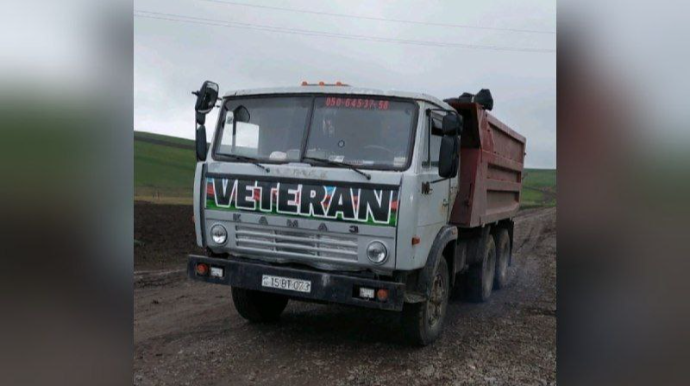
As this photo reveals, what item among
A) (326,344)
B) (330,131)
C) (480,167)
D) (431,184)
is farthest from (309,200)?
(480,167)

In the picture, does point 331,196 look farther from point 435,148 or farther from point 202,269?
point 202,269

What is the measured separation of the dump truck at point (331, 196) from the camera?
4375mm

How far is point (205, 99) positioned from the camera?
4992 mm

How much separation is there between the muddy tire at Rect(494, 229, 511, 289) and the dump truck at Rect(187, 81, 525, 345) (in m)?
3.14

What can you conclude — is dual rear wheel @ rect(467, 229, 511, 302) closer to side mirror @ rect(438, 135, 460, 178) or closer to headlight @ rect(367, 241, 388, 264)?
side mirror @ rect(438, 135, 460, 178)

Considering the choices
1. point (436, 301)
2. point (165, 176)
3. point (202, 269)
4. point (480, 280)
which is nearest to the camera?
point (202, 269)

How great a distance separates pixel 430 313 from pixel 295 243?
1568 mm

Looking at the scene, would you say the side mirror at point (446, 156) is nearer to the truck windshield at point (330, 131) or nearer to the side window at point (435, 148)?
the side window at point (435, 148)

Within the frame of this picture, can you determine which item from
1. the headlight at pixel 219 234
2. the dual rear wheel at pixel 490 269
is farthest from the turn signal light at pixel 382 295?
the dual rear wheel at pixel 490 269

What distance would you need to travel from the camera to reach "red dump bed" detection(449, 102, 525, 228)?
19.4 feet

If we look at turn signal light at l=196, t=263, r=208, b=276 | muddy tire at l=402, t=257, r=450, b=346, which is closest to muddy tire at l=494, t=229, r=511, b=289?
muddy tire at l=402, t=257, r=450, b=346
